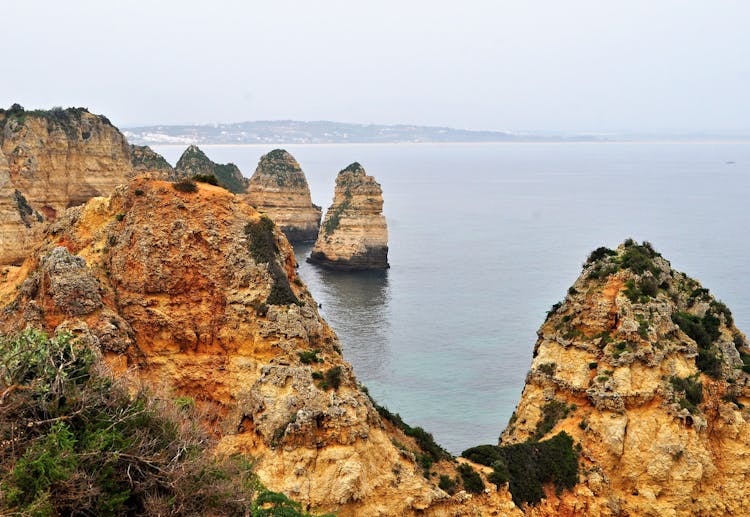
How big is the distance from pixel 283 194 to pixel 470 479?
9382 centimetres

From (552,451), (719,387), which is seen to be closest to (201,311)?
(552,451)

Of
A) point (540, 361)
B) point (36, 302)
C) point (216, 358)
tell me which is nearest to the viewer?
point (36, 302)

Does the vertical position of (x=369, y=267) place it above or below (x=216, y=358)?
below

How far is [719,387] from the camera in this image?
29.7m

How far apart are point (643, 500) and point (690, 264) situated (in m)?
68.5

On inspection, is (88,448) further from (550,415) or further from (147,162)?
(147,162)

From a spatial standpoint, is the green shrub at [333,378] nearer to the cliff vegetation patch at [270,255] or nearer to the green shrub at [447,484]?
the cliff vegetation patch at [270,255]

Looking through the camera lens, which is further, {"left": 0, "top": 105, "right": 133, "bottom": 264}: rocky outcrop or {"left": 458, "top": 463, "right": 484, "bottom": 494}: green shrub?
{"left": 0, "top": 105, "right": 133, "bottom": 264}: rocky outcrop

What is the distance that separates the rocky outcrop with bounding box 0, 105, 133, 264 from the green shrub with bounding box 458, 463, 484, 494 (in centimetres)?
4571

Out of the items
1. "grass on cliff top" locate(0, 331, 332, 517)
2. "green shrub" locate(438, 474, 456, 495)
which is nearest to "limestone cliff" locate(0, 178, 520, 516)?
"green shrub" locate(438, 474, 456, 495)

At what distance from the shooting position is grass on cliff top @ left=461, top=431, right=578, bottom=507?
26156 mm

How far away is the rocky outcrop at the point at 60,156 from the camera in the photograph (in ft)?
215

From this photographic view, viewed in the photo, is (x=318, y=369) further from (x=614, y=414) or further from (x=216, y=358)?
(x=614, y=414)

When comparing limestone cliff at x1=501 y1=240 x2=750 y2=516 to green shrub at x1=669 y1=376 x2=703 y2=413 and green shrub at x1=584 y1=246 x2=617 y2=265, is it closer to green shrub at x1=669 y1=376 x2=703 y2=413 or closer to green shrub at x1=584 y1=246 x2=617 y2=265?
green shrub at x1=669 y1=376 x2=703 y2=413
